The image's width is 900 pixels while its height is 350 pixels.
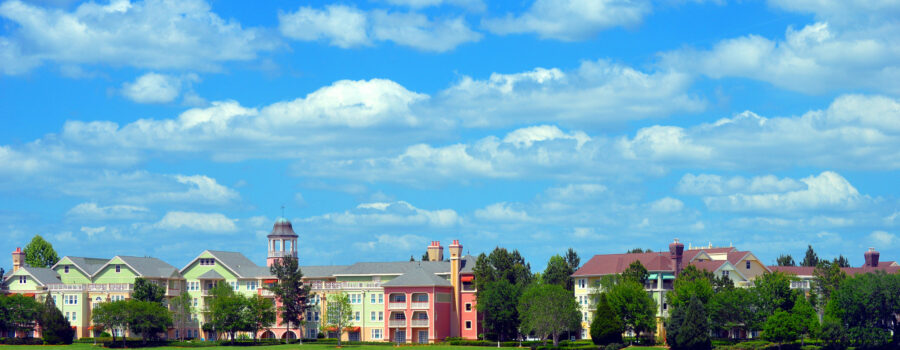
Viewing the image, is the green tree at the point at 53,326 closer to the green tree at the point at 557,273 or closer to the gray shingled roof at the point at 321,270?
the gray shingled roof at the point at 321,270

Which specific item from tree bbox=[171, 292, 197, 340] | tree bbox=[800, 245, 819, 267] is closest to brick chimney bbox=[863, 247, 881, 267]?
tree bbox=[800, 245, 819, 267]

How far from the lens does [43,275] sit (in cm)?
12938

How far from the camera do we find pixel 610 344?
10781 centimetres

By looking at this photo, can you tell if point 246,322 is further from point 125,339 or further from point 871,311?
point 871,311

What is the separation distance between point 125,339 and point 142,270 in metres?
13.1

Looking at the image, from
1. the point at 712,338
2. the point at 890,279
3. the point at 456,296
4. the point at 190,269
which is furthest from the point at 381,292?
the point at 890,279

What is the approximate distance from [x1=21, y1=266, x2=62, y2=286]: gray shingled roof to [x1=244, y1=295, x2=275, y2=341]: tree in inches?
974

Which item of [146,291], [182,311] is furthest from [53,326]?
[182,311]

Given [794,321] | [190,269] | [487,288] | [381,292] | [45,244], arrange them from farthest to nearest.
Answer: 1. [45,244]
2. [190,269]
3. [381,292]
4. [487,288]
5. [794,321]

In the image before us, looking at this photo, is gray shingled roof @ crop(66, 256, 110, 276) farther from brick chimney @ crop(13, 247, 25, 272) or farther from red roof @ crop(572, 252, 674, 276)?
red roof @ crop(572, 252, 674, 276)

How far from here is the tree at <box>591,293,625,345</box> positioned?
108 metres

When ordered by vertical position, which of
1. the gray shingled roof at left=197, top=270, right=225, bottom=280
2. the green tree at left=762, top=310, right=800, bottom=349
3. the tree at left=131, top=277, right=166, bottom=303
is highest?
the gray shingled roof at left=197, top=270, right=225, bottom=280

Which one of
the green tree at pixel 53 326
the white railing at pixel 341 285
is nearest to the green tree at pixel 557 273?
the white railing at pixel 341 285

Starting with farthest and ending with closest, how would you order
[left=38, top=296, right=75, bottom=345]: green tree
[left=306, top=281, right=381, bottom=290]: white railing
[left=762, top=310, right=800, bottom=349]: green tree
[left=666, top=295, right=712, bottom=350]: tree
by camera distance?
[left=306, top=281, right=381, bottom=290]: white railing < [left=38, top=296, right=75, bottom=345]: green tree < [left=762, top=310, right=800, bottom=349]: green tree < [left=666, top=295, right=712, bottom=350]: tree
